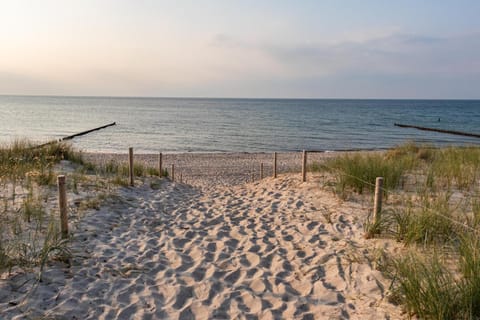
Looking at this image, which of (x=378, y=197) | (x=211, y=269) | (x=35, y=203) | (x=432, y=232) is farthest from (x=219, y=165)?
(x=432, y=232)

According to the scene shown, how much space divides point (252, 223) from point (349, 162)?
4193 mm

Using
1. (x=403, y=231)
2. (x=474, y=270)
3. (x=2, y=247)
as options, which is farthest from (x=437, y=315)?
(x=2, y=247)

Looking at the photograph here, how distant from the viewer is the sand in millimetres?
3781

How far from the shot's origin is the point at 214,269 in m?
4.84

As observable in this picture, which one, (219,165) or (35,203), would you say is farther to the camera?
(219,165)

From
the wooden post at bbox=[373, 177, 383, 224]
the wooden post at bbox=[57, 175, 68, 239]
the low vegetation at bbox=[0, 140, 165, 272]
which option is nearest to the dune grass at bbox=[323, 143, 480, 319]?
the wooden post at bbox=[373, 177, 383, 224]

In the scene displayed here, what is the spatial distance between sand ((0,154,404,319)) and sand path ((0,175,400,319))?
0.5 inches

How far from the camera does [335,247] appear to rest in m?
5.52

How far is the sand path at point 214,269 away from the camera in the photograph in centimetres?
380

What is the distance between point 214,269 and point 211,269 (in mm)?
42

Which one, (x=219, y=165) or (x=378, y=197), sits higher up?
(x=378, y=197)

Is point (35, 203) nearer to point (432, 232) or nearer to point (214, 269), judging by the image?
point (214, 269)

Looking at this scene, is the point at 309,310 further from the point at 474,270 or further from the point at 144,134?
the point at 144,134

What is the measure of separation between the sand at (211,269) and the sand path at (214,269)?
1 centimetres
